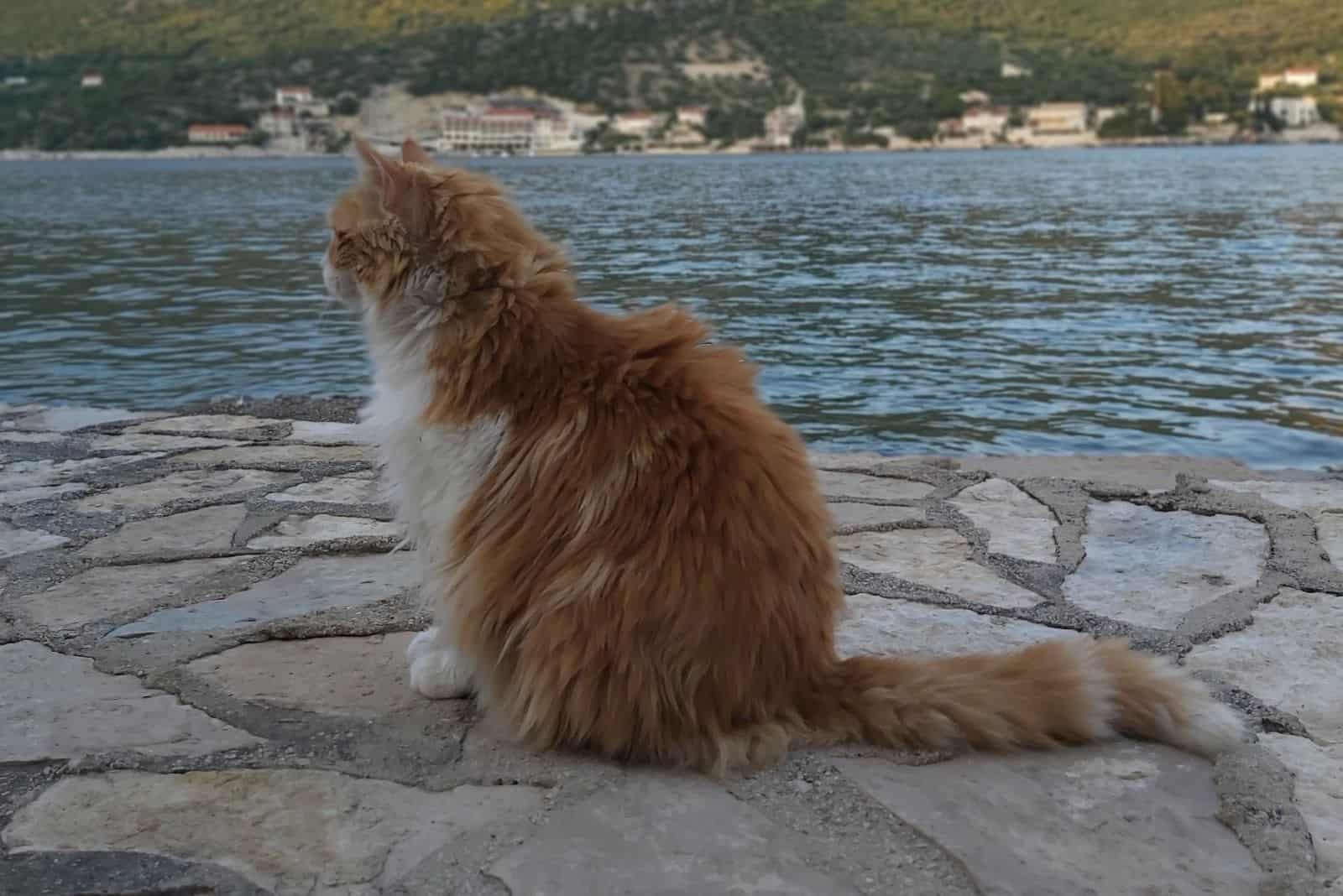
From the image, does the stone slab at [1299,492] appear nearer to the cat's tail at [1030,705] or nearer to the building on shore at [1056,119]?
the cat's tail at [1030,705]

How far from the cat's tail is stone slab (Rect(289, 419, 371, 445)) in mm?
3448

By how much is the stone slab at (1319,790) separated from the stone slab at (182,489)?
3.72 metres

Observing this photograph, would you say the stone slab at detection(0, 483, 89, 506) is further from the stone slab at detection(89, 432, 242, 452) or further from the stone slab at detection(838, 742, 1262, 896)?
the stone slab at detection(838, 742, 1262, 896)

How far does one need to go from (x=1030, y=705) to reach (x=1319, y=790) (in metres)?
0.58

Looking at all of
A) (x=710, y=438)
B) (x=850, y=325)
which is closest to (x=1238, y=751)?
(x=710, y=438)

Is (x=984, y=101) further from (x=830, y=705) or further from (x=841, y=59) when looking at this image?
(x=830, y=705)

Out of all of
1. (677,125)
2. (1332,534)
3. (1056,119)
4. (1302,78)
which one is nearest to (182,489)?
(1332,534)

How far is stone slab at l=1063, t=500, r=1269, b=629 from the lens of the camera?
12.0ft

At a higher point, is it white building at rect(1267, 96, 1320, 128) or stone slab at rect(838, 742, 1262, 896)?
white building at rect(1267, 96, 1320, 128)

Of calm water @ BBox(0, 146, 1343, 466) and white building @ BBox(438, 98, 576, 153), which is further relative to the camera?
white building @ BBox(438, 98, 576, 153)

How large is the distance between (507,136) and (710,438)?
334 feet

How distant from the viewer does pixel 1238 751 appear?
264 centimetres

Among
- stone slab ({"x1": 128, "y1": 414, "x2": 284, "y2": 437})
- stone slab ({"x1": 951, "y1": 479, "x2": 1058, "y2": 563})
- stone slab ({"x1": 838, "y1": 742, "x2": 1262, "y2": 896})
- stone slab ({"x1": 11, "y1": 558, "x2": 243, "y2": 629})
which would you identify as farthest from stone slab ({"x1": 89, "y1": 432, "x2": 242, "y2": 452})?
stone slab ({"x1": 838, "y1": 742, "x2": 1262, "y2": 896})

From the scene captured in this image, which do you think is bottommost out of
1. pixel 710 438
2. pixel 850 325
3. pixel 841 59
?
pixel 850 325
